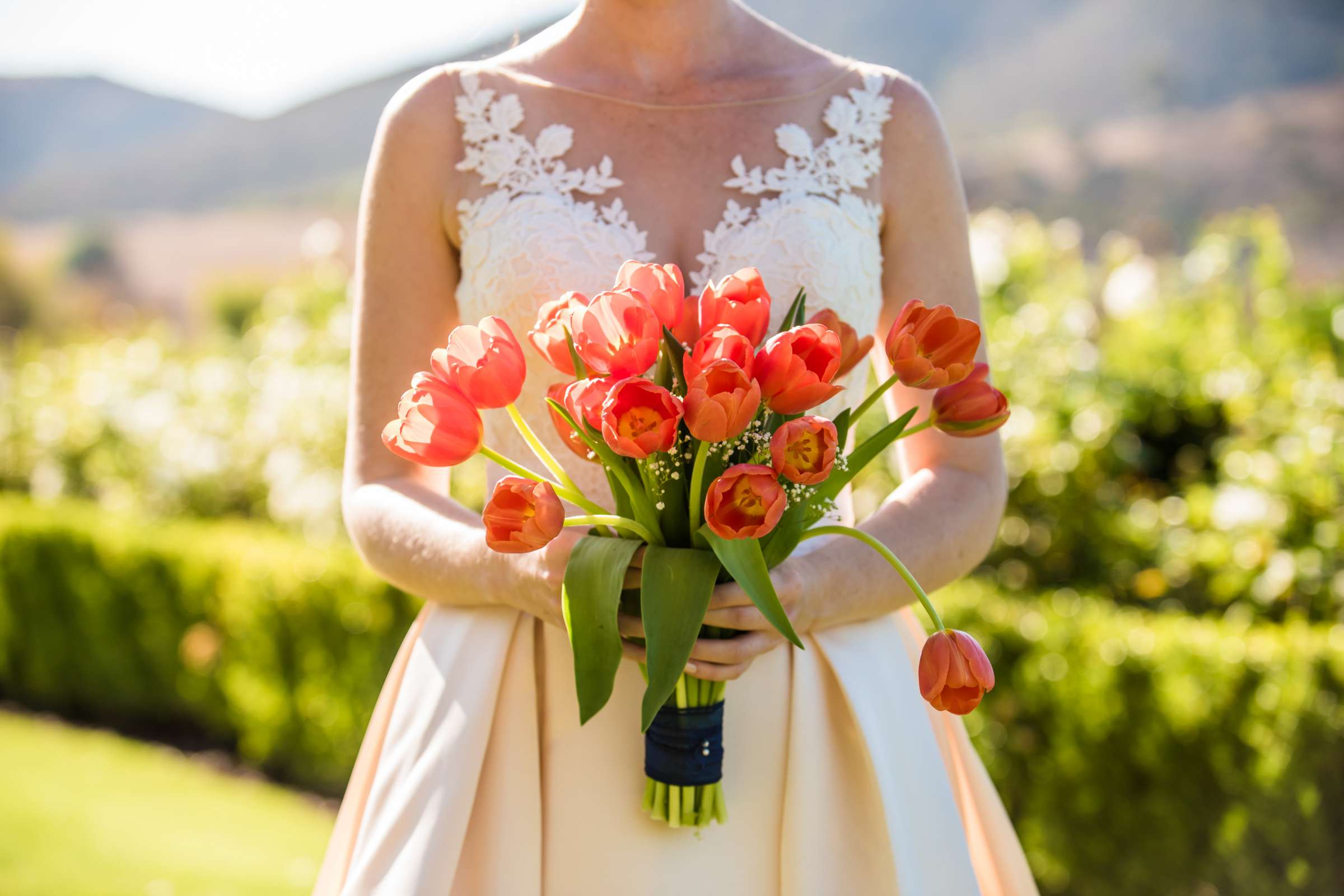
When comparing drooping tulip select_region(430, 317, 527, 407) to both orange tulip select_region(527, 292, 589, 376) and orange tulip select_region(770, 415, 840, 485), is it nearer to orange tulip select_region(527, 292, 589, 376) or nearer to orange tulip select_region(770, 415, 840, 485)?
orange tulip select_region(527, 292, 589, 376)

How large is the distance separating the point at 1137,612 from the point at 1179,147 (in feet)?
85.3

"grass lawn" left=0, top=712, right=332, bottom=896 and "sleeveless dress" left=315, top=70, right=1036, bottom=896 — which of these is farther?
"grass lawn" left=0, top=712, right=332, bottom=896

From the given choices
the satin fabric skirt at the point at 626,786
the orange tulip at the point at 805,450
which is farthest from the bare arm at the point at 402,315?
the orange tulip at the point at 805,450

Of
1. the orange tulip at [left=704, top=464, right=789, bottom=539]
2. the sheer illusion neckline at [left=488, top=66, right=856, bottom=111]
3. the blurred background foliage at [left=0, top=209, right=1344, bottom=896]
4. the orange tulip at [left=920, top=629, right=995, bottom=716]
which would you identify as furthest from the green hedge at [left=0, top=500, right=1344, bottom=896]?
the orange tulip at [left=704, top=464, right=789, bottom=539]

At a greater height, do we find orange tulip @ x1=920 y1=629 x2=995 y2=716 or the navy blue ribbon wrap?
orange tulip @ x1=920 y1=629 x2=995 y2=716

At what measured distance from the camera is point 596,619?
136cm

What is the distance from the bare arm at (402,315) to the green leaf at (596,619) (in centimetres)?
45

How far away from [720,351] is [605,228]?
0.76 meters

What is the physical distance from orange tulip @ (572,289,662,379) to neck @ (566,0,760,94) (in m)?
0.93

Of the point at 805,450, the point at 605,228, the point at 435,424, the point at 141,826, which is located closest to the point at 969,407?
the point at 805,450

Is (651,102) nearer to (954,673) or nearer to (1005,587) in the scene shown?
(954,673)

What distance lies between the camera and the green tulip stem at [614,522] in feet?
4.52

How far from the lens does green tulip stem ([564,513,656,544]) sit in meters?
1.38

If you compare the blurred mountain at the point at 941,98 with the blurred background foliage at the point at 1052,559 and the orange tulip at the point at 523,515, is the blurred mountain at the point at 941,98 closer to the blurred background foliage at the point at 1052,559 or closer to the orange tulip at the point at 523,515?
the blurred background foliage at the point at 1052,559
